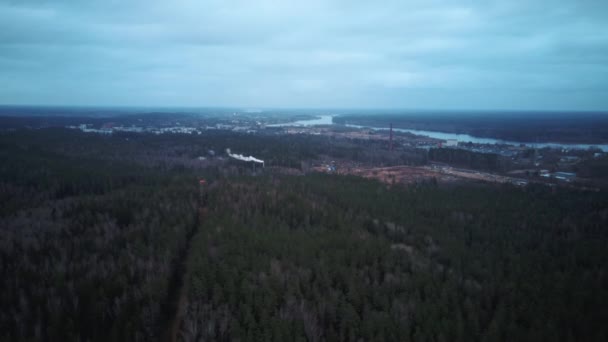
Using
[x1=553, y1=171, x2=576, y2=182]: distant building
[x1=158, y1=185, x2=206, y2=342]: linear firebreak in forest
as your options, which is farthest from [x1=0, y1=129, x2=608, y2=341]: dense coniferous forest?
[x1=553, y1=171, x2=576, y2=182]: distant building

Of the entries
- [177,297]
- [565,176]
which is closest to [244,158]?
[177,297]

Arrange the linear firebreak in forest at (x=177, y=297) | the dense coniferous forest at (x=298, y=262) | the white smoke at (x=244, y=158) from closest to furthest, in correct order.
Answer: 1. the dense coniferous forest at (x=298, y=262)
2. the linear firebreak in forest at (x=177, y=297)
3. the white smoke at (x=244, y=158)

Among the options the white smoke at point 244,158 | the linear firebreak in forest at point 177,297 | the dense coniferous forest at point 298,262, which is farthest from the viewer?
the white smoke at point 244,158

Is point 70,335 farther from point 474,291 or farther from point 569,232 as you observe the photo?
point 569,232

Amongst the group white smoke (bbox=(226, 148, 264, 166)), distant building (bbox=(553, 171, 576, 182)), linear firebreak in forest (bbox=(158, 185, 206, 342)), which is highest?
white smoke (bbox=(226, 148, 264, 166))

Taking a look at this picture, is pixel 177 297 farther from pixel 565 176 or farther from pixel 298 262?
pixel 565 176

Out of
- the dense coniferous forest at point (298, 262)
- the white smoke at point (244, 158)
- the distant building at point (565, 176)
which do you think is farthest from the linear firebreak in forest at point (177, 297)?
the distant building at point (565, 176)

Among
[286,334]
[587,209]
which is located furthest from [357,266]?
[587,209]

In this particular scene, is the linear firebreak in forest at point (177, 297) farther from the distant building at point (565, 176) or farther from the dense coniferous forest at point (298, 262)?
the distant building at point (565, 176)

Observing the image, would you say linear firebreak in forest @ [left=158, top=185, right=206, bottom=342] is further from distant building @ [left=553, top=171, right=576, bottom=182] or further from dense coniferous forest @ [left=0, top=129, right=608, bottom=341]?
distant building @ [left=553, top=171, right=576, bottom=182]
